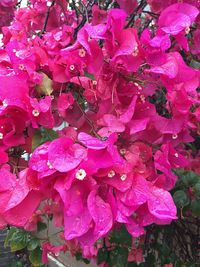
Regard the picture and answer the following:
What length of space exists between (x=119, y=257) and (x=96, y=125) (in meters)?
0.83

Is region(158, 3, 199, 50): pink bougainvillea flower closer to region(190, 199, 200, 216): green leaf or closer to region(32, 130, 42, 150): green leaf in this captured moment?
region(32, 130, 42, 150): green leaf

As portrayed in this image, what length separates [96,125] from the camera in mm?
830

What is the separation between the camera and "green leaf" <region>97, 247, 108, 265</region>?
158 centimetres

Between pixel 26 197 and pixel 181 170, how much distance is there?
0.64 m

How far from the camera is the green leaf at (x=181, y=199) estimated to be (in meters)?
1.13

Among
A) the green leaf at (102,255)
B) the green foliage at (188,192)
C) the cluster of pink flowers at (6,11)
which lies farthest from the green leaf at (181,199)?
the cluster of pink flowers at (6,11)

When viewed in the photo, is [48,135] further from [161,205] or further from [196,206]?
[196,206]

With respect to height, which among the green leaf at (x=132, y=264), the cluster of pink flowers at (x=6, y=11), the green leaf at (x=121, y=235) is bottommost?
the green leaf at (x=132, y=264)

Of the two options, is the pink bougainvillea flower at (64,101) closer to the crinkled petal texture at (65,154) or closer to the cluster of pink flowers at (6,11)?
the crinkled petal texture at (65,154)

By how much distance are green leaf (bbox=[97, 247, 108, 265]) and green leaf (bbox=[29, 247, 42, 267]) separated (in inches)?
9.1

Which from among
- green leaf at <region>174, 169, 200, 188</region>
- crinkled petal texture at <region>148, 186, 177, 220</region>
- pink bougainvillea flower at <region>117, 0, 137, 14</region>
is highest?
pink bougainvillea flower at <region>117, 0, 137, 14</region>

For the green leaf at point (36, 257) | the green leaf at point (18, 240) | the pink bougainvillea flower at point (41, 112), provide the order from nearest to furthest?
the pink bougainvillea flower at point (41, 112) → the green leaf at point (18, 240) → the green leaf at point (36, 257)

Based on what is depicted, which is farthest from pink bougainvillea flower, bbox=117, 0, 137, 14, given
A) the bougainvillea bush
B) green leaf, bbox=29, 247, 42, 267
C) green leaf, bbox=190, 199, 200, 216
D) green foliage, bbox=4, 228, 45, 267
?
green leaf, bbox=29, 247, 42, 267

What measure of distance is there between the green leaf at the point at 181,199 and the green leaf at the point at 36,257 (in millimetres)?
699
